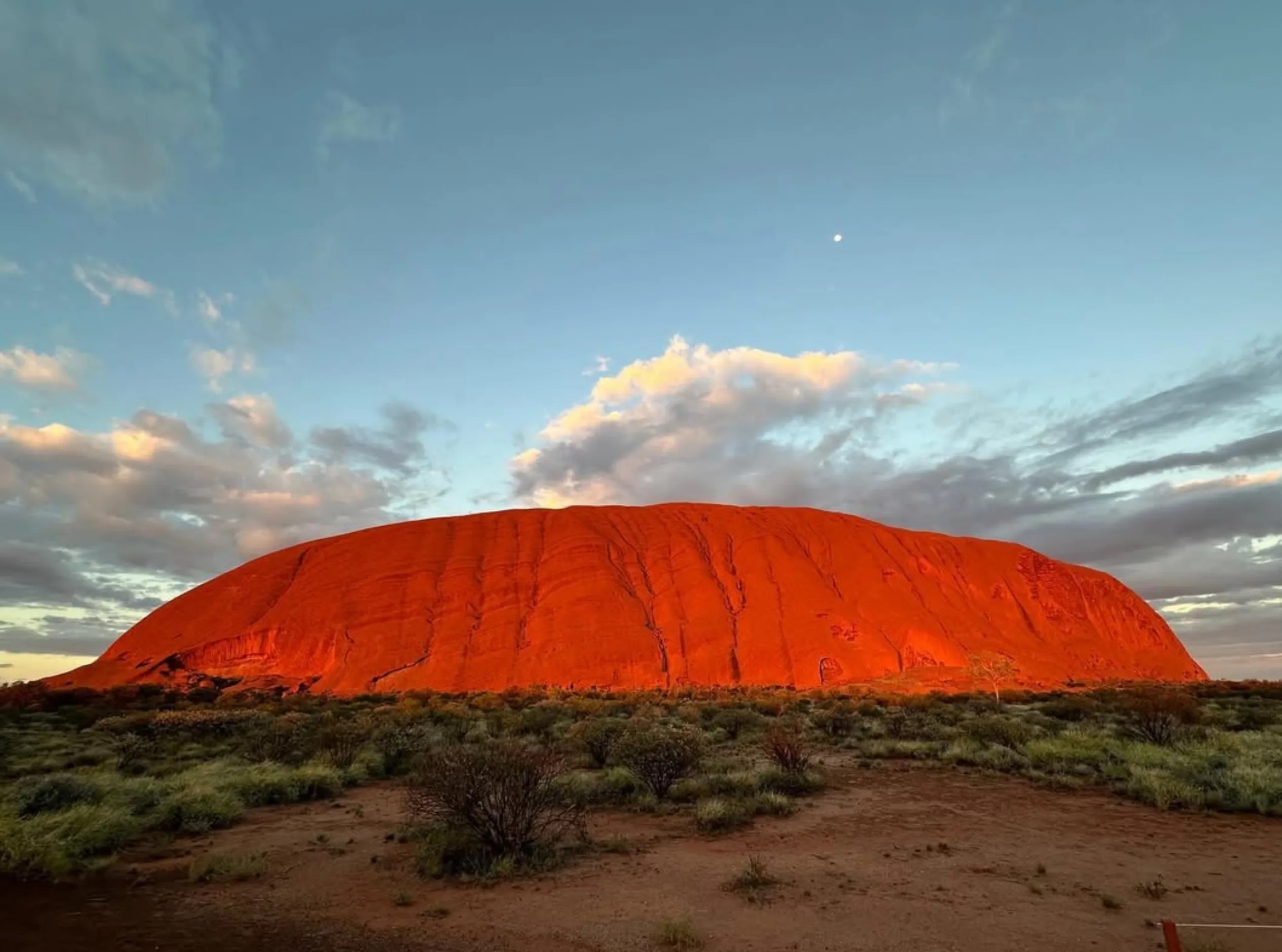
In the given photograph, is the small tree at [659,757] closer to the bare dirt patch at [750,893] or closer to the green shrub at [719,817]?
the bare dirt patch at [750,893]

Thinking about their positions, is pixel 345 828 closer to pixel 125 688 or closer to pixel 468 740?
pixel 468 740

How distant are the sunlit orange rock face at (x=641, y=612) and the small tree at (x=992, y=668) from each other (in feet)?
4.81

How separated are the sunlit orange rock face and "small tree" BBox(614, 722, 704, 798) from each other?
3232cm

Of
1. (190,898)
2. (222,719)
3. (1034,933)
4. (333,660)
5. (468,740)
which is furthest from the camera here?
(333,660)

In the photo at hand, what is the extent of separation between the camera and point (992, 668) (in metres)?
38.1

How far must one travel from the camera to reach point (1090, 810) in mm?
11141

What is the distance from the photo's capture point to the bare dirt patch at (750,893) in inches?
252

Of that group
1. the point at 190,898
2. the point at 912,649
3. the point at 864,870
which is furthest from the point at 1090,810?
the point at 912,649

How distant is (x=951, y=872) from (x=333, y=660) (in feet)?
152

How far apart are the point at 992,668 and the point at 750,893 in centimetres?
3618

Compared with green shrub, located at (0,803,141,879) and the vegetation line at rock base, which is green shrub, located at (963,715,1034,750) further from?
green shrub, located at (0,803,141,879)

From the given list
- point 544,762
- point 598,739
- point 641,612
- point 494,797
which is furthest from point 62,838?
point 641,612

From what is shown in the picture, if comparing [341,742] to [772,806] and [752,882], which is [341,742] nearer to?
[772,806]

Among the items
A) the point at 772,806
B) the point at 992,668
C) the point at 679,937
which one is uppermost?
the point at 992,668
